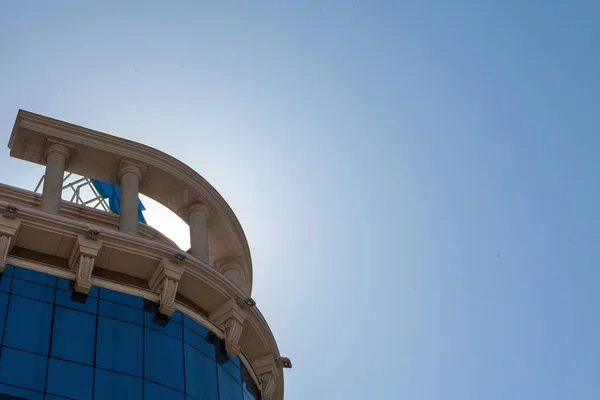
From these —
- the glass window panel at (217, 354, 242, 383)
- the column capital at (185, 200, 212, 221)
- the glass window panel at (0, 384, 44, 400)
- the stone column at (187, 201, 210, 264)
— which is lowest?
the glass window panel at (0, 384, 44, 400)

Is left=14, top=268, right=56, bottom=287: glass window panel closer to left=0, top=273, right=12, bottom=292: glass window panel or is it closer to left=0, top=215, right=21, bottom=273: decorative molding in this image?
left=0, top=273, right=12, bottom=292: glass window panel

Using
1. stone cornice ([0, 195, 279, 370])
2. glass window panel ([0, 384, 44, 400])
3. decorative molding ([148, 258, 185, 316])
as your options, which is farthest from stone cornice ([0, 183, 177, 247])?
glass window panel ([0, 384, 44, 400])

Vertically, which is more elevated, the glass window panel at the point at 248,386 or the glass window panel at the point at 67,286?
the glass window panel at the point at 67,286

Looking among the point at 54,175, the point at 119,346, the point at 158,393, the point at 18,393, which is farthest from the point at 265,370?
the point at 18,393

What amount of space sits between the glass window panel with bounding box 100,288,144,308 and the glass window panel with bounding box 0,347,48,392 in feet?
10.5

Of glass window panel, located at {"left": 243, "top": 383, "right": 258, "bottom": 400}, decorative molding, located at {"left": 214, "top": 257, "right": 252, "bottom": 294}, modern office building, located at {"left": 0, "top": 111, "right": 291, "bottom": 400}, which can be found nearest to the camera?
modern office building, located at {"left": 0, "top": 111, "right": 291, "bottom": 400}

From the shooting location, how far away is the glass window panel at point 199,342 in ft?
86.1

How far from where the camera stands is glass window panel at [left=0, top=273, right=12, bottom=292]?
2388 cm

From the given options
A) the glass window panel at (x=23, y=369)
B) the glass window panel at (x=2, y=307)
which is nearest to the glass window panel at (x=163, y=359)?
the glass window panel at (x=23, y=369)

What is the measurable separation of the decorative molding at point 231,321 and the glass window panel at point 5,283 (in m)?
6.53

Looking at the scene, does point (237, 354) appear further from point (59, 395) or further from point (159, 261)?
point (59, 395)

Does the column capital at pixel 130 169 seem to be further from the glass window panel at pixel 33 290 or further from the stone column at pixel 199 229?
the glass window panel at pixel 33 290

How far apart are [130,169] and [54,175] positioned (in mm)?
2667

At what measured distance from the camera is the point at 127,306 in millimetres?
25531
